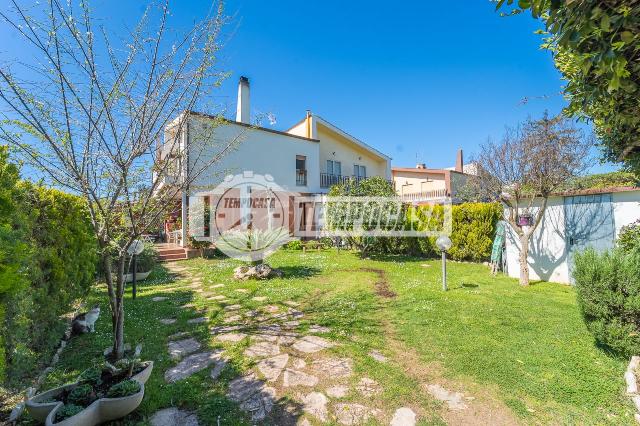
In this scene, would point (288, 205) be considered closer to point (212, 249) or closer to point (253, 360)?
point (212, 249)

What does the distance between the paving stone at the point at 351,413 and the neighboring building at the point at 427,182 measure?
69.5ft

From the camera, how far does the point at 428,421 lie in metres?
2.95

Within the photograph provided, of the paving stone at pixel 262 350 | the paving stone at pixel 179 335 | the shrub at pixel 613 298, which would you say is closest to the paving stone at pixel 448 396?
the paving stone at pixel 262 350

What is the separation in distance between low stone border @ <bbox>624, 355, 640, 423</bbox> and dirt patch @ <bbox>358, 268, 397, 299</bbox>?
433cm

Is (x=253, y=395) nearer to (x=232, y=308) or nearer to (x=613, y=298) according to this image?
(x=232, y=308)

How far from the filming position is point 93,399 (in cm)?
291

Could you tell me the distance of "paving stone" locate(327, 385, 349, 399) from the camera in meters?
3.38

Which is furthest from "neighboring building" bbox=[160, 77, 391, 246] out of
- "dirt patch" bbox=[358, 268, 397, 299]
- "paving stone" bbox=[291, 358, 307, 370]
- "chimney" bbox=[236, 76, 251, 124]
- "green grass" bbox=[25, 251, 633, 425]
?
"paving stone" bbox=[291, 358, 307, 370]

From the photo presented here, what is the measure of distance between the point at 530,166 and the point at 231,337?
8.83 m

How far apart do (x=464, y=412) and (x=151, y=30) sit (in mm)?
5641

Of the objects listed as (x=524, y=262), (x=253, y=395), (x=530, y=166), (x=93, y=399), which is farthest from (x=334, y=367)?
(x=530, y=166)

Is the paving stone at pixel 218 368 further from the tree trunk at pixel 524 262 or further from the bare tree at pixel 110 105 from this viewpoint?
the tree trunk at pixel 524 262

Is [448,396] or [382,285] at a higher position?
[382,285]

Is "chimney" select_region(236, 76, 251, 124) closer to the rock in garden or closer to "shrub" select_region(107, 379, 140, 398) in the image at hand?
the rock in garden
